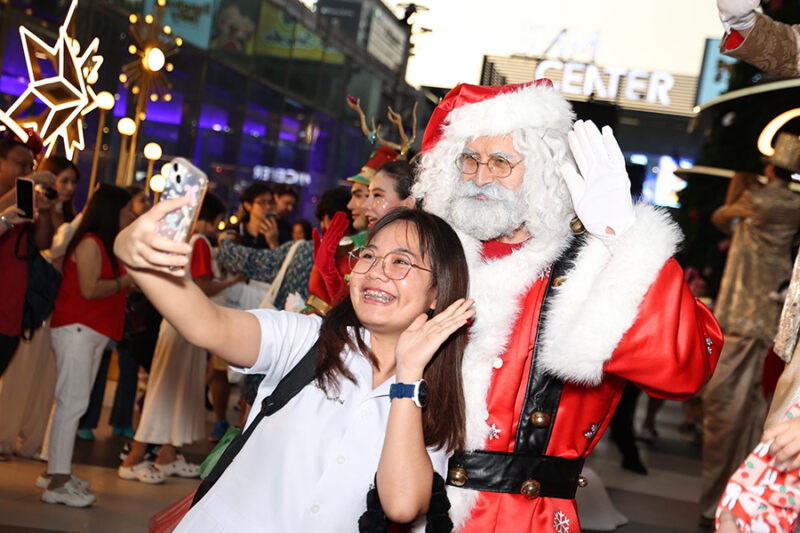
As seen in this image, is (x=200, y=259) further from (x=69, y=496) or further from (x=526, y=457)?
(x=526, y=457)

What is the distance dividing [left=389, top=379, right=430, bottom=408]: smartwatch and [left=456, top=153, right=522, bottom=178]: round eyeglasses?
2.43 feet

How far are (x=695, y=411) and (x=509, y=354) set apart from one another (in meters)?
8.87

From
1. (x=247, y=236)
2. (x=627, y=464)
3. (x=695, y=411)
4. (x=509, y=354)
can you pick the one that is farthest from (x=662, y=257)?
(x=695, y=411)

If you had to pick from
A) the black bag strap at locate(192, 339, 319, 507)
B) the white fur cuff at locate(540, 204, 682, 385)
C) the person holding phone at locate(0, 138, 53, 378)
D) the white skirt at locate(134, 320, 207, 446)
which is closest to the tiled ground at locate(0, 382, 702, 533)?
the white skirt at locate(134, 320, 207, 446)

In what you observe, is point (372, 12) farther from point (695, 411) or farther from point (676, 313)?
point (676, 313)

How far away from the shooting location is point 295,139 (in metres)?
15.9

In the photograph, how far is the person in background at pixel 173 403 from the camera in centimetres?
551

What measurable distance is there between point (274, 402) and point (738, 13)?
62.7 inches

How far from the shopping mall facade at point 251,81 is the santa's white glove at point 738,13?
24.0ft

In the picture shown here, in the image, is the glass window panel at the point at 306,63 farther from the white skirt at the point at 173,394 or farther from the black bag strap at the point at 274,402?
the black bag strap at the point at 274,402

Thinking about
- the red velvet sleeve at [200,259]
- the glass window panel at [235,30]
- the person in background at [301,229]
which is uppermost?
the glass window panel at [235,30]

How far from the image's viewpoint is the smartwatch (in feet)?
6.25

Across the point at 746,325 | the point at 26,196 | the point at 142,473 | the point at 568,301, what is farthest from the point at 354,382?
the point at 746,325

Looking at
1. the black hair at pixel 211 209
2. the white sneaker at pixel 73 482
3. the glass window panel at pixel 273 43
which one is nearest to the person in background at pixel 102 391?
the black hair at pixel 211 209
